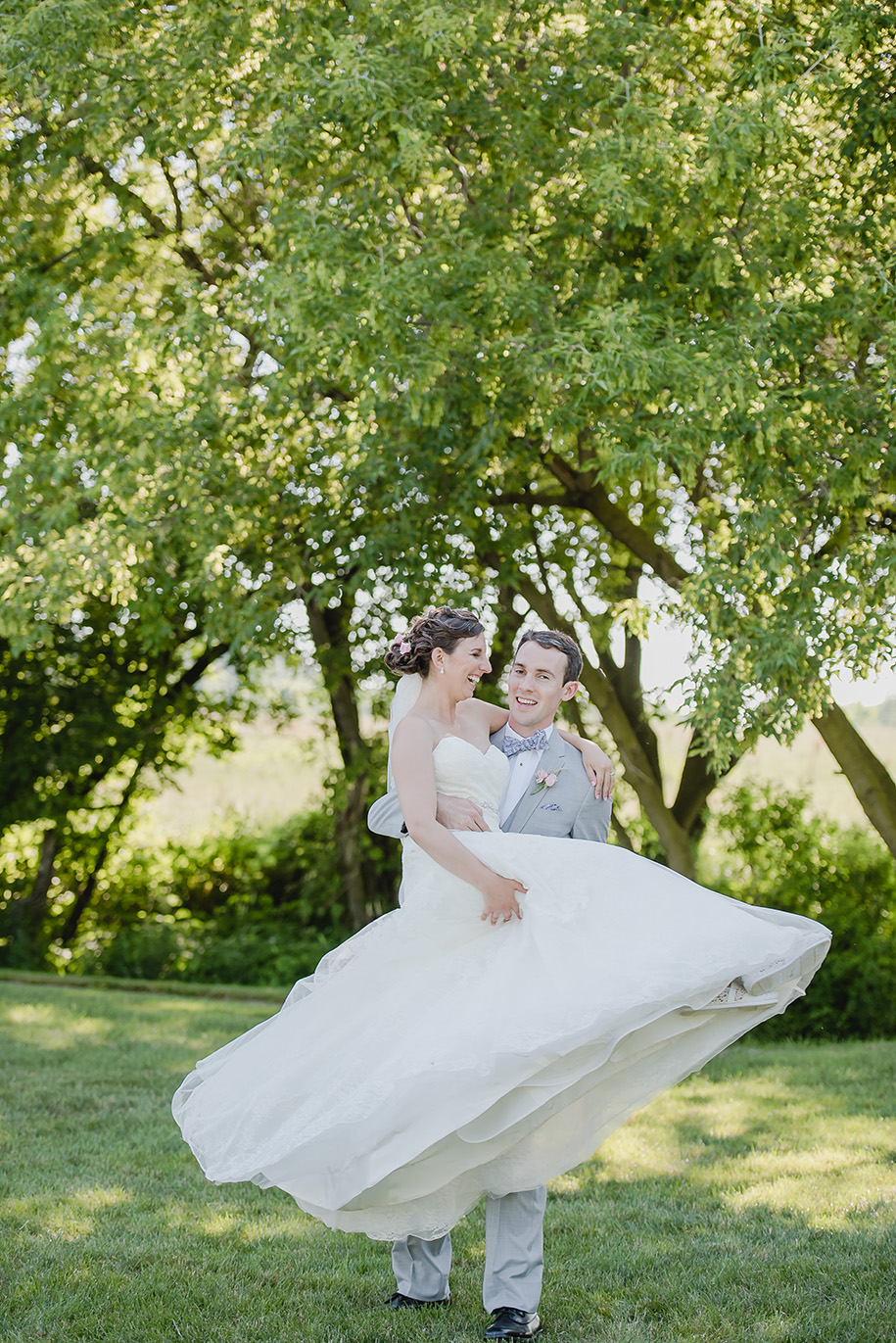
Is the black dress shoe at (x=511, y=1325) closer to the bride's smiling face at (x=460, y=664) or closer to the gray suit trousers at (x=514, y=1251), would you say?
the gray suit trousers at (x=514, y=1251)

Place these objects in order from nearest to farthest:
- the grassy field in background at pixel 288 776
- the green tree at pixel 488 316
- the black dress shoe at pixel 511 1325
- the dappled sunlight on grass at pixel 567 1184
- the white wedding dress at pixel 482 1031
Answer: the white wedding dress at pixel 482 1031 < the black dress shoe at pixel 511 1325 < the dappled sunlight on grass at pixel 567 1184 < the green tree at pixel 488 316 < the grassy field in background at pixel 288 776

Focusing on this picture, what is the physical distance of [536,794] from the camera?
13.8ft

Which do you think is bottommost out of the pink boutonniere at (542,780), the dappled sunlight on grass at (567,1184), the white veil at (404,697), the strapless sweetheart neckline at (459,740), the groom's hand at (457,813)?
the dappled sunlight on grass at (567,1184)

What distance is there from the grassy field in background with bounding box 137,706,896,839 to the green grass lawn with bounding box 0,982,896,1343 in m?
8.25

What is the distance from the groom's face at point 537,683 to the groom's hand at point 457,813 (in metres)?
0.40

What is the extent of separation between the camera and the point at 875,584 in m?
7.50

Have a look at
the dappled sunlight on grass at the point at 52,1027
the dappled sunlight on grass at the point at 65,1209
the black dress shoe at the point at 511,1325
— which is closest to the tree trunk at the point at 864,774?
the dappled sunlight on grass at the point at 52,1027

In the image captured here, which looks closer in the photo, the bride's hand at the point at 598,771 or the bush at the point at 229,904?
the bride's hand at the point at 598,771

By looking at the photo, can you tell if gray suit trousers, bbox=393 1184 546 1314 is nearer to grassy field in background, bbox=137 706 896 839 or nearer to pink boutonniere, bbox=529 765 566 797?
pink boutonniere, bbox=529 765 566 797

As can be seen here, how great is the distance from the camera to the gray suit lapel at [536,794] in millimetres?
4188

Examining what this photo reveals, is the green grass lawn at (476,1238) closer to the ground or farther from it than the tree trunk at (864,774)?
closer to the ground

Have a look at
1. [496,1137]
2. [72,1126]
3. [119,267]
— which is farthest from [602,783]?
[119,267]

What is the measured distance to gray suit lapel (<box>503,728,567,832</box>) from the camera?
13.7ft

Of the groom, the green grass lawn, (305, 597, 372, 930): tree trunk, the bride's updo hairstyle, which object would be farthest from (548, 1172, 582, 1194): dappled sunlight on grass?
(305, 597, 372, 930): tree trunk
